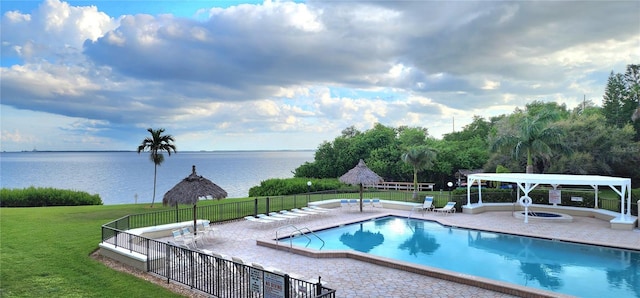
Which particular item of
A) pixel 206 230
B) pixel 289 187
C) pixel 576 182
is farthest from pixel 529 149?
pixel 206 230

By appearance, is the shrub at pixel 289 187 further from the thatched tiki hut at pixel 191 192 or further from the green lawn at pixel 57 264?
the thatched tiki hut at pixel 191 192

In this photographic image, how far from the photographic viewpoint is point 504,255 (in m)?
12.8

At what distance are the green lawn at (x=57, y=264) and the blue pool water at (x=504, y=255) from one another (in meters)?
6.50

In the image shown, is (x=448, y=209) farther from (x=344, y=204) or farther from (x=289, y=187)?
(x=289, y=187)

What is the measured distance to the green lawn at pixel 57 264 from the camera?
8.66 metres

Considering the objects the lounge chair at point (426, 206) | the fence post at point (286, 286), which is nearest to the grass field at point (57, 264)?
the fence post at point (286, 286)

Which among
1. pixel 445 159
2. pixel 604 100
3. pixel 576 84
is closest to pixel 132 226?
pixel 445 159

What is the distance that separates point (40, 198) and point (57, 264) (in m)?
18.5

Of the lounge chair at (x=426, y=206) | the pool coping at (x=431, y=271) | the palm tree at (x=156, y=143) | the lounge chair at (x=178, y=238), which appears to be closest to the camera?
the pool coping at (x=431, y=271)

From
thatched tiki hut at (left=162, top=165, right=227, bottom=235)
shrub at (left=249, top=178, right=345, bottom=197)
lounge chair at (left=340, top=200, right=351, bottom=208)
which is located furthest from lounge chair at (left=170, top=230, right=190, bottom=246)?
shrub at (left=249, top=178, right=345, bottom=197)

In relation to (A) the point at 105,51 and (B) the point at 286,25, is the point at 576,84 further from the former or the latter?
(A) the point at 105,51

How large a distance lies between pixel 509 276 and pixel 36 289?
12.5 meters

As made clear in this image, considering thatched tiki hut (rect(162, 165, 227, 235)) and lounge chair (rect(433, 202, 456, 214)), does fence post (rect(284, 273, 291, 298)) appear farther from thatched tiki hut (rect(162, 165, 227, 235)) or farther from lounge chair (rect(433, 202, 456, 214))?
lounge chair (rect(433, 202, 456, 214))

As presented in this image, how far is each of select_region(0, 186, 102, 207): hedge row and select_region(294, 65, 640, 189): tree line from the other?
939 inches
